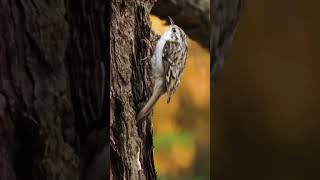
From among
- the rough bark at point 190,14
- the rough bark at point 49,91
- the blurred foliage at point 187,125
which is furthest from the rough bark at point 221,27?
the rough bark at point 49,91

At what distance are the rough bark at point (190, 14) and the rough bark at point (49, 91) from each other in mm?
154

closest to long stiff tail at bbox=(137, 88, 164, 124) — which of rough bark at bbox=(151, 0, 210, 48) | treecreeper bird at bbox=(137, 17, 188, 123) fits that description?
treecreeper bird at bbox=(137, 17, 188, 123)

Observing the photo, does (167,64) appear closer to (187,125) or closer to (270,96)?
(187,125)

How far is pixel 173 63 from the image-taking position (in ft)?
3.86

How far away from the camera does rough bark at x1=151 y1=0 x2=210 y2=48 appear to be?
1.19 meters

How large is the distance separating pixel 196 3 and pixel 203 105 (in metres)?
0.24

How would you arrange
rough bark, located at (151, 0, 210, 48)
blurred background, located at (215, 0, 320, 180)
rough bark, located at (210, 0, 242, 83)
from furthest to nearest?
blurred background, located at (215, 0, 320, 180)
rough bark, located at (210, 0, 242, 83)
rough bark, located at (151, 0, 210, 48)

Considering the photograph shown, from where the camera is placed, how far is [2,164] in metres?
1.08

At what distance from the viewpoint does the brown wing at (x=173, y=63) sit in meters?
1.17

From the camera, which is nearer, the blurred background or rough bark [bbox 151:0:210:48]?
rough bark [bbox 151:0:210:48]

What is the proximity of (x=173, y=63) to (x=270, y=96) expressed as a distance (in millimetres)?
939

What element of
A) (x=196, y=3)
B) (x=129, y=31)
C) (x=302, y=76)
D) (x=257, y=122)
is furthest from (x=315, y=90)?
(x=129, y=31)

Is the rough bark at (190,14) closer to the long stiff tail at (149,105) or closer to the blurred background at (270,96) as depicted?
the long stiff tail at (149,105)

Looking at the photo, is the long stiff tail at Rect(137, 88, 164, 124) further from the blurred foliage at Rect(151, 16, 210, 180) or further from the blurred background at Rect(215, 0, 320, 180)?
the blurred background at Rect(215, 0, 320, 180)
